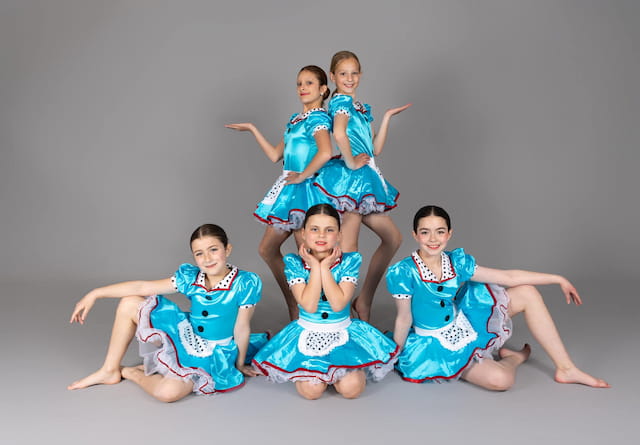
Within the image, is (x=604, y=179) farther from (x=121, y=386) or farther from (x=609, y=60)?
(x=121, y=386)

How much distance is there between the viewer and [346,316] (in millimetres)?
3943

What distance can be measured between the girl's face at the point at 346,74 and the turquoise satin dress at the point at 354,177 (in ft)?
0.21

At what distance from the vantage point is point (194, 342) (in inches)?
152

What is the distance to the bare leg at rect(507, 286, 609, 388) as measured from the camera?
387 cm

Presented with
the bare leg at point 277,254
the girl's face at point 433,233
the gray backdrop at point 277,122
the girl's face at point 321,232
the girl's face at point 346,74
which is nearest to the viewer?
the girl's face at point 321,232

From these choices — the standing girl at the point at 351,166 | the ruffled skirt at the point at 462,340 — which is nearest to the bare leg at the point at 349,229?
the standing girl at the point at 351,166

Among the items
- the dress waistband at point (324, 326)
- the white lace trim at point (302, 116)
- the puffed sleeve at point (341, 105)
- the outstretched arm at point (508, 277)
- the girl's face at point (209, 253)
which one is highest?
the puffed sleeve at point (341, 105)

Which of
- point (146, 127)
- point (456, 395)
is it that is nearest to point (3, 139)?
point (146, 127)

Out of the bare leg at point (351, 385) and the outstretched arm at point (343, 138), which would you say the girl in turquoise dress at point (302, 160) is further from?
the bare leg at point (351, 385)

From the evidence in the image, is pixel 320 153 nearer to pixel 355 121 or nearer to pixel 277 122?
pixel 355 121

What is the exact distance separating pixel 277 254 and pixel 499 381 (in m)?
1.77

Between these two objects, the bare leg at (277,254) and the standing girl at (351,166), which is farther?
the bare leg at (277,254)

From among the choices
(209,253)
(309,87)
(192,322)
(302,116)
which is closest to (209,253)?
(209,253)

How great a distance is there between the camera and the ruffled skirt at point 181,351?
3.73m
